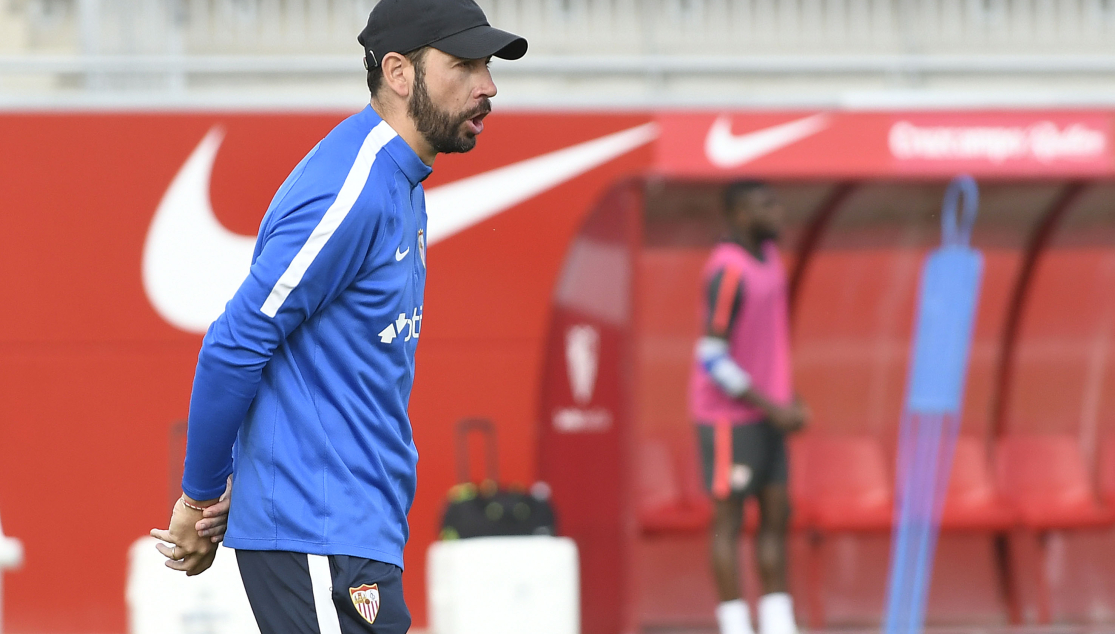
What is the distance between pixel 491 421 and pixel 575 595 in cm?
152

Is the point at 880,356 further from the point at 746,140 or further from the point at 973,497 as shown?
the point at 746,140

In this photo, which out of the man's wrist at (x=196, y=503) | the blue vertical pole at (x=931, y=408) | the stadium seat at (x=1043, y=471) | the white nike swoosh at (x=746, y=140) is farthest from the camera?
the stadium seat at (x=1043, y=471)

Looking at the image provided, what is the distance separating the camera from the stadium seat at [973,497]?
734cm

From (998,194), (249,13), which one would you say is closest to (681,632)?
(998,194)

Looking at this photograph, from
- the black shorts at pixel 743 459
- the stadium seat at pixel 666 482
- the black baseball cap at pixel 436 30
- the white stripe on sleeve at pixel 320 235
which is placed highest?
the black baseball cap at pixel 436 30

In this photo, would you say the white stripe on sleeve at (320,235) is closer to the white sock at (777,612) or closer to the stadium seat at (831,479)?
the white sock at (777,612)

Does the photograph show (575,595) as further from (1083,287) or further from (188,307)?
(1083,287)

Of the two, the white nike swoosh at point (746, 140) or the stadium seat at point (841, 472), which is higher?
the white nike swoosh at point (746, 140)

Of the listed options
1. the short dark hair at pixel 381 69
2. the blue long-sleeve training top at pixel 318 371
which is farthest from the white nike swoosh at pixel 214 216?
the blue long-sleeve training top at pixel 318 371

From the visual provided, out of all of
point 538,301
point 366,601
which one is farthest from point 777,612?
point 366,601

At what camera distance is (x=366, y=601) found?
2.07 meters

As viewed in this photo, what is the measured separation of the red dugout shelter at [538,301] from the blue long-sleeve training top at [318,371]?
4643 millimetres

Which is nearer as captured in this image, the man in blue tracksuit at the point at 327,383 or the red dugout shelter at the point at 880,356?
the man in blue tracksuit at the point at 327,383

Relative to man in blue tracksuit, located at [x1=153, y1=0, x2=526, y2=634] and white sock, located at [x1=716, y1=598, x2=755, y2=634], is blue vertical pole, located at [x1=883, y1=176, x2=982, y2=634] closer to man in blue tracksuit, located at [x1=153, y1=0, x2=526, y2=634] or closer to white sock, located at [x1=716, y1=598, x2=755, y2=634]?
white sock, located at [x1=716, y1=598, x2=755, y2=634]
